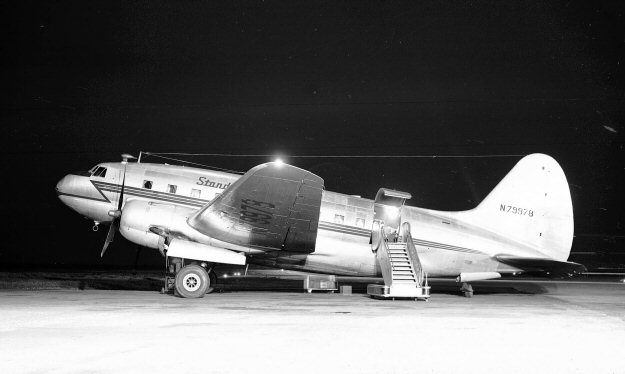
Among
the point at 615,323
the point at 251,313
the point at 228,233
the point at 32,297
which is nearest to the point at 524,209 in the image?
the point at 615,323

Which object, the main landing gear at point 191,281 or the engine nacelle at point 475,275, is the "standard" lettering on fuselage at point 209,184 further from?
the engine nacelle at point 475,275

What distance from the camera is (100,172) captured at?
1927 centimetres

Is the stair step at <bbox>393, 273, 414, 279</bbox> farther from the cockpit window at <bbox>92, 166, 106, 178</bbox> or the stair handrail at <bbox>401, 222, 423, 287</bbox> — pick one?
the cockpit window at <bbox>92, 166, 106, 178</bbox>

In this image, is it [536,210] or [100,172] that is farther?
[536,210]

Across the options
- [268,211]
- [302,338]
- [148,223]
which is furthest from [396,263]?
[302,338]

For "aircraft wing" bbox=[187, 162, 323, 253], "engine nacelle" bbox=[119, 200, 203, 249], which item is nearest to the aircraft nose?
"engine nacelle" bbox=[119, 200, 203, 249]

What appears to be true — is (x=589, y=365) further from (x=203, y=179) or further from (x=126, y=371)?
(x=203, y=179)

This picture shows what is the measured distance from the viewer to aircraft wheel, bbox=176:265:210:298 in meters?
16.6

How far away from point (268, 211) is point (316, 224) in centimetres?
159

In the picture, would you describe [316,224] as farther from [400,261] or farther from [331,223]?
[400,261]

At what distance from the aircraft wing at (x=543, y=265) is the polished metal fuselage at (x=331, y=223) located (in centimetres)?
29

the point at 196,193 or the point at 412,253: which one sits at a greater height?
the point at 196,193

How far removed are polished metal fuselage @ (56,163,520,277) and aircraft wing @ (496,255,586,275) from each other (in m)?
0.29

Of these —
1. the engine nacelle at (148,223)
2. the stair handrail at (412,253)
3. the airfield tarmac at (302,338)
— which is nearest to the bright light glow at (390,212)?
the stair handrail at (412,253)
